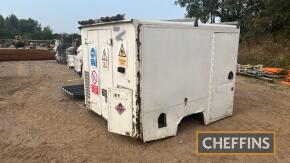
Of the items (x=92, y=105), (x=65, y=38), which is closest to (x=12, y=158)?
(x=92, y=105)

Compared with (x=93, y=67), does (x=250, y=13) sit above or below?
above

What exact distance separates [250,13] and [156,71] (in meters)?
19.4

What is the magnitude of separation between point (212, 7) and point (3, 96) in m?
21.1

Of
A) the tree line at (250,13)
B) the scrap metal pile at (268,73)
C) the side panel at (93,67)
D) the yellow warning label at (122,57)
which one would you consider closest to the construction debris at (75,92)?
the side panel at (93,67)

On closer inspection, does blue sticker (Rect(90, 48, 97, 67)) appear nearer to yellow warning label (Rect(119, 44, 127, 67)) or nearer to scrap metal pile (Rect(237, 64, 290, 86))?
yellow warning label (Rect(119, 44, 127, 67))

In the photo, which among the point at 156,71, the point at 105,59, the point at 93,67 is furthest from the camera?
the point at 93,67

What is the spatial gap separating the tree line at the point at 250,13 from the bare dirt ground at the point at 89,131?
10673mm

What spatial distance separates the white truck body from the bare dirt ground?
280 mm

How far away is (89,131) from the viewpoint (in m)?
4.63

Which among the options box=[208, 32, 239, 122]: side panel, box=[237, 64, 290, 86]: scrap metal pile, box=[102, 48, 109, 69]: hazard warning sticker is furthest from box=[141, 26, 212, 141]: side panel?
box=[237, 64, 290, 86]: scrap metal pile

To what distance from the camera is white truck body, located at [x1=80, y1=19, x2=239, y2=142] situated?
3.76 m

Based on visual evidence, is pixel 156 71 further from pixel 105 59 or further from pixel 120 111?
pixel 105 59

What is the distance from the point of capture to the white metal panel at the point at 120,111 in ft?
12.8

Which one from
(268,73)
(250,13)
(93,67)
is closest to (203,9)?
(250,13)
